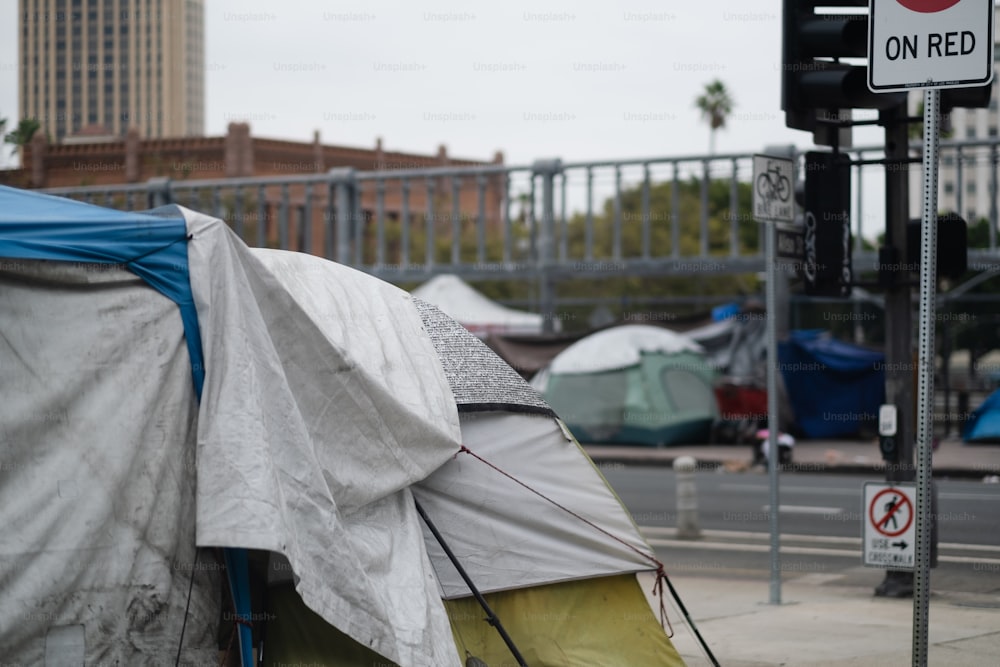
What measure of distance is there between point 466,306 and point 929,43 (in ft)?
77.7

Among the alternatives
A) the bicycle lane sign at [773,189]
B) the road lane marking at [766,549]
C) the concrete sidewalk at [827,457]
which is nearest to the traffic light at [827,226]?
the bicycle lane sign at [773,189]

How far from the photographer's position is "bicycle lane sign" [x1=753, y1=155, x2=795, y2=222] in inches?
384

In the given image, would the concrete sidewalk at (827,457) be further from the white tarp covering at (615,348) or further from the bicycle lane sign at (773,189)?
the bicycle lane sign at (773,189)

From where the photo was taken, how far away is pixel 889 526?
27.1ft

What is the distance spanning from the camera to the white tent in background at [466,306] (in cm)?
2813

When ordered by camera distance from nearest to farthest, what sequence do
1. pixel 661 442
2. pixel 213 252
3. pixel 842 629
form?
1. pixel 213 252
2. pixel 842 629
3. pixel 661 442

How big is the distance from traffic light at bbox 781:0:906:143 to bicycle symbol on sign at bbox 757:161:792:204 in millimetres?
596

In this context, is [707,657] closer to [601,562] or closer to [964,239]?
[601,562]

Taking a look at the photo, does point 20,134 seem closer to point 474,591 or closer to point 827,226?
point 827,226

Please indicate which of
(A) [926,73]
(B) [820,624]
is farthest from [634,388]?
(A) [926,73]

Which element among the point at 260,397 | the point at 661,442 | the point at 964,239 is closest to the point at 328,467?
the point at 260,397

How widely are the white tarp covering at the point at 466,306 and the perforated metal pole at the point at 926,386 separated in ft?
71.8

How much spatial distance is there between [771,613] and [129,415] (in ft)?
18.6

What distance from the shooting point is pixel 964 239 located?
9117 millimetres
